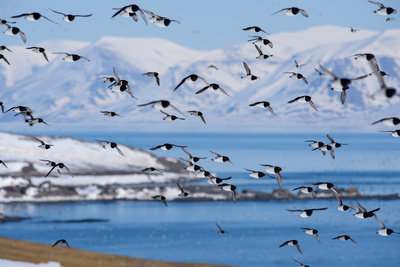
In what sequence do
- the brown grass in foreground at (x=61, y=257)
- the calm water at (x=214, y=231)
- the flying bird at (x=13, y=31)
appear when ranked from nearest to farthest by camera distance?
the flying bird at (x=13, y=31) → the brown grass in foreground at (x=61, y=257) → the calm water at (x=214, y=231)

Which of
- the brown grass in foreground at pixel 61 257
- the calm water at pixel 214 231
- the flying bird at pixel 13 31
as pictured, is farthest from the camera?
the calm water at pixel 214 231

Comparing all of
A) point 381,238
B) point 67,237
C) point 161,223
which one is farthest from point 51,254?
point 381,238

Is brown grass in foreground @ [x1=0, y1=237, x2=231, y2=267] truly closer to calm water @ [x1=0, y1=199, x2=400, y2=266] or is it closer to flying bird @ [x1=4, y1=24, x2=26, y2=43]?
calm water @ [x1=0, y1=199, x2=400, y2=266]

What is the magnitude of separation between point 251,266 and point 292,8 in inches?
1461

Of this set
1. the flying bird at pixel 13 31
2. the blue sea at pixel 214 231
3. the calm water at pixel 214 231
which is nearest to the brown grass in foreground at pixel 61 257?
the blue sea at pixel 214 231

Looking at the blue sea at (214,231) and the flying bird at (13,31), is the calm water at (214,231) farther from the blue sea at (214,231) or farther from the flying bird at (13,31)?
the flying bird at (13,31)

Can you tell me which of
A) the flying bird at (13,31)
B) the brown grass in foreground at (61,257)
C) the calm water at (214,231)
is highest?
the flying bird at (13,31)

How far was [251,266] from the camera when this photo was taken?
54531 mm

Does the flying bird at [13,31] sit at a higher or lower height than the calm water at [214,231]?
higher

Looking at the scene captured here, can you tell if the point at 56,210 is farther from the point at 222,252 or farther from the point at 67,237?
the point at 222,252

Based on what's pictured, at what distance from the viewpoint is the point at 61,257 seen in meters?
41.7

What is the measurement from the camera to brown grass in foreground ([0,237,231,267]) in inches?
1529

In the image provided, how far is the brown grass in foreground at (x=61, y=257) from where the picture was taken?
38.8 meters

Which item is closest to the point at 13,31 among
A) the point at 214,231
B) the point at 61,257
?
the point at 61,257
